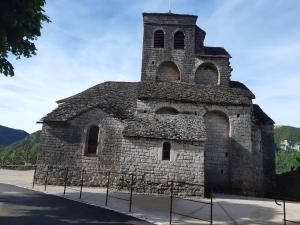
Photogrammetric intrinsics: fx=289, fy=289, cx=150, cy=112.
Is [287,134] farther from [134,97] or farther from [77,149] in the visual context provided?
[77,149]

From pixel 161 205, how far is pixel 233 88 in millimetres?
12560

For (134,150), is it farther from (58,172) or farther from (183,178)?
(58,172)

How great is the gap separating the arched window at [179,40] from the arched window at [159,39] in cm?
102

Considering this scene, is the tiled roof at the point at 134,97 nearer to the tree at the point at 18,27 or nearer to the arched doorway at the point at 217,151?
the arched doorway at the point at 217,151

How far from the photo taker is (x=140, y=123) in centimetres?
1667

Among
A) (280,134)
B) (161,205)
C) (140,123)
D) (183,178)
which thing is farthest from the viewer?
(280,134)

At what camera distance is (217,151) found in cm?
1941

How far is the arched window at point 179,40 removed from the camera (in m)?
23.3

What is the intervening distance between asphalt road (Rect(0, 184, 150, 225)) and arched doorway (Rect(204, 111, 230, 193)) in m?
10.7

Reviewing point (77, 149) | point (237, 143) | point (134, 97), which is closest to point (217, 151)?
point (237, 143)

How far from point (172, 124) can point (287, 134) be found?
118141 millimetres

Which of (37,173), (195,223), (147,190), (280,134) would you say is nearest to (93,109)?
(37,173)

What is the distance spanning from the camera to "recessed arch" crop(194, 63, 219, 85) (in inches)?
883

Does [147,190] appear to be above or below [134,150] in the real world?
below
